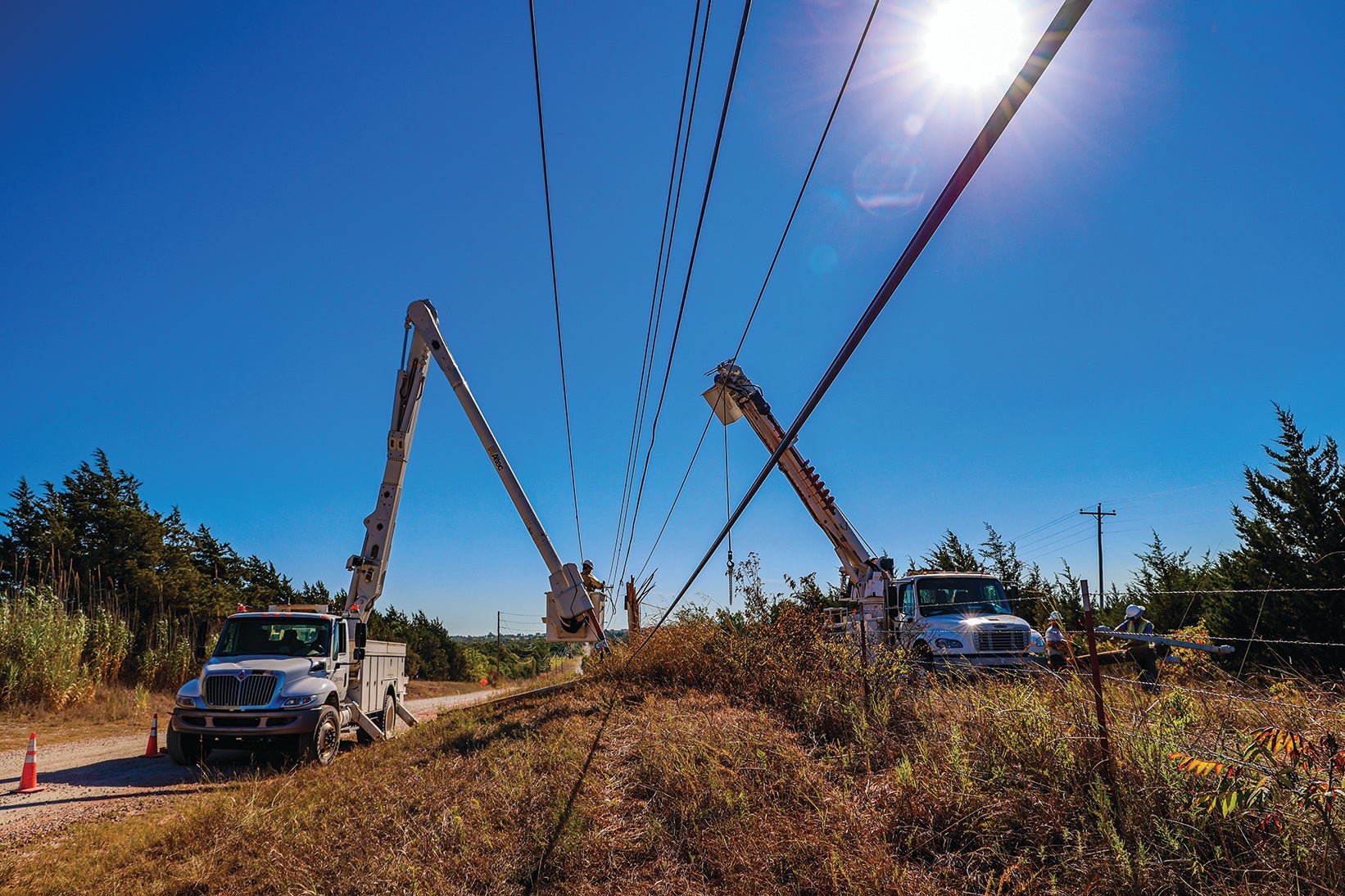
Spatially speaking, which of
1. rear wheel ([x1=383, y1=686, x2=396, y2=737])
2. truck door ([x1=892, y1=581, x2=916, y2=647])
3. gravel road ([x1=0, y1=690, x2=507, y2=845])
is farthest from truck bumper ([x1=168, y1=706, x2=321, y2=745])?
truck door ([x1=892, y1=581, x2=916, y2=647])

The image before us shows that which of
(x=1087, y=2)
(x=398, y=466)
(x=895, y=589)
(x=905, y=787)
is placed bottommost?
(x=905, y=787)

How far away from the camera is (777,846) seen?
4.18 metres

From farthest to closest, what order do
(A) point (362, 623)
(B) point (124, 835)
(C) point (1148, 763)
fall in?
(A) point (362, 623) < (B) point (124, 835) < (C) point (1148, 763)

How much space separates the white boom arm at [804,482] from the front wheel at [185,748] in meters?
10.9

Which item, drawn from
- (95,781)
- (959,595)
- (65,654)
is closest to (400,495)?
(95,781)

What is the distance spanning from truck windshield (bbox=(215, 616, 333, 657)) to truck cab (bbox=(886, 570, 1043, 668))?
9.25 m

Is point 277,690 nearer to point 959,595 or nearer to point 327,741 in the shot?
point 327,741

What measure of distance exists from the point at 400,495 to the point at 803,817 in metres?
11.2

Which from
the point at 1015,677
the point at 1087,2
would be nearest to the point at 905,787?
the point at 1015,677

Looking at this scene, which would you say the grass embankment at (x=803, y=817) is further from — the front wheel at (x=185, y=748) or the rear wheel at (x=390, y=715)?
the rear wheel at (x=390, y=715)

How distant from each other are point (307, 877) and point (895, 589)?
11.7 meters

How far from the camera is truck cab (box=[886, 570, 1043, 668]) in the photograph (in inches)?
460

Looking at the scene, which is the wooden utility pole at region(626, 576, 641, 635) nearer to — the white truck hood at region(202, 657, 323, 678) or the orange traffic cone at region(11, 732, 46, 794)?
the white truck hood at region(202, 657, 323, 678)

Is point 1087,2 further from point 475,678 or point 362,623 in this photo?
point 475,678
